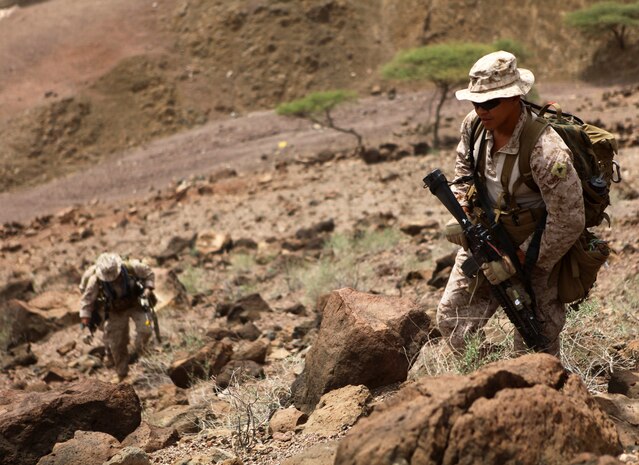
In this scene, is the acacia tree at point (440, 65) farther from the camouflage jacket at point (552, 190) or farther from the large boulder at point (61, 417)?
the camouflage jacket at point (552, 190)

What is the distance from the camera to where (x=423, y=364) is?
157 inches

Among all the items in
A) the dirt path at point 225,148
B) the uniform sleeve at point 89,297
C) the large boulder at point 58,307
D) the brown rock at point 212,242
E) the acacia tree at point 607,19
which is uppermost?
the uniform sleeve at point 89,297

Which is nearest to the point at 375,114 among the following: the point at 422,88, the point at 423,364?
the point at 422,88

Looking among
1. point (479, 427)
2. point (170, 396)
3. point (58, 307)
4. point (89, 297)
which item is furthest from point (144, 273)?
point (479, 427)

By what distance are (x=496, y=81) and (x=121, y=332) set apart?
15.5 feet

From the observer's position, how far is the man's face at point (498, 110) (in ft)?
10.5

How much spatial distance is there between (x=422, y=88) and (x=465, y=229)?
59.9 ft

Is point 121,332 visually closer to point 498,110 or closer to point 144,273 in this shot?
point 144,273

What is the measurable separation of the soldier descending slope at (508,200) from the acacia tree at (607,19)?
1763 cm

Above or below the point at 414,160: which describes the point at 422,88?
below

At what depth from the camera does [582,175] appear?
3.20 m

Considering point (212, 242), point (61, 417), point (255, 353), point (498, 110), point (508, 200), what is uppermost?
point (498, 110)

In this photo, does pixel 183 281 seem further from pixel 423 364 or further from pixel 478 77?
pixel 478 77

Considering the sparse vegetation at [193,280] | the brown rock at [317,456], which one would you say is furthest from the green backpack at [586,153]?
the sparse vegetation at [193,280]
